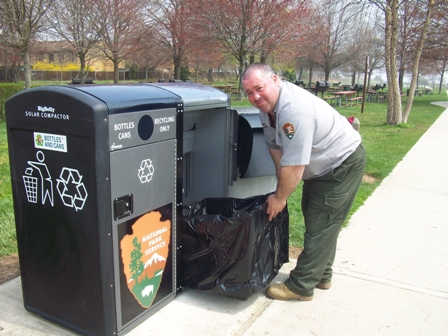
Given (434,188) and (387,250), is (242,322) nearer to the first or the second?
(387,250)

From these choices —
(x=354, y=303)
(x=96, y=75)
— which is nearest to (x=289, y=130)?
(x=354, y=303)

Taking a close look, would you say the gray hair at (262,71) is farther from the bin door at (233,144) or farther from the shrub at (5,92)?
the shrub at (5,92)

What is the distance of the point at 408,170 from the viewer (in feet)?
23.4

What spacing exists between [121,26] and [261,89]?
20.2 m

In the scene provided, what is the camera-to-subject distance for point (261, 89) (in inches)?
100

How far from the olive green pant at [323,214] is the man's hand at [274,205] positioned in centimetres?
23

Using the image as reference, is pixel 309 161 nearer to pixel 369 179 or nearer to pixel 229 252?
pixel 229 252

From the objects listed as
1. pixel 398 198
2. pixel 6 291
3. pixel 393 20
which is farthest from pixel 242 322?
pixel 393 20

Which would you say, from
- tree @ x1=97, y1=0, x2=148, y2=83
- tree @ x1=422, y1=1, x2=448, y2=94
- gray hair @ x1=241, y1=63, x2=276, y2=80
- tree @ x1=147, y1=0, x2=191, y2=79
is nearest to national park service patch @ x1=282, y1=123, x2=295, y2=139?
gray hair @ x1=241, y1=63, x2=276, y2=80

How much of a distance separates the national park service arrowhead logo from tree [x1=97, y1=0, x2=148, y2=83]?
17.2 meters

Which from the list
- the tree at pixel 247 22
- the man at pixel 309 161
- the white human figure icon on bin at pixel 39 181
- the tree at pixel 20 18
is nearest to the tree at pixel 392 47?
the tree at pixel 247 22

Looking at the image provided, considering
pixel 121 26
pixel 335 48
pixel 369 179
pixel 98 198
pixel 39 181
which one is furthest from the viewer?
pixel 335 48

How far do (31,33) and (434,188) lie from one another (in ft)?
36.6

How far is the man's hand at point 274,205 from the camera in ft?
8.98
